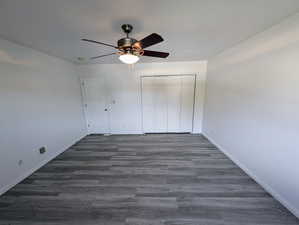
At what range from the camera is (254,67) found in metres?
1.88

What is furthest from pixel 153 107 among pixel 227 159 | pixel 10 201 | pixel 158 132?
pixel 10 201

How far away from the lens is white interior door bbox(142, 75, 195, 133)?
374 centimetres

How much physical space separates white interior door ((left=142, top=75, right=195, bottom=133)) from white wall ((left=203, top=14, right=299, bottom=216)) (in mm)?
1237

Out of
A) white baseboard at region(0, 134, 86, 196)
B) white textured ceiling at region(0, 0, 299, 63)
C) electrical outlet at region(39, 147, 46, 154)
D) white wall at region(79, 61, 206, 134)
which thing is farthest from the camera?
white wall at region(79, 61, 206, 134)

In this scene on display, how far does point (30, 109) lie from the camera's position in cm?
223

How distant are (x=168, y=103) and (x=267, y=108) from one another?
95.8 inches

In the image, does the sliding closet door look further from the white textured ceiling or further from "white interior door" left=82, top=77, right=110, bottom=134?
"white interior door" left=82, top=77, right=110, bottom=134

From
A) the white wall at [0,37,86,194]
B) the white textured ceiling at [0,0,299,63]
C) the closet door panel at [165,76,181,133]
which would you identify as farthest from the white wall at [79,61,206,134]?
the white textured ceiling at [0,0,299,63]

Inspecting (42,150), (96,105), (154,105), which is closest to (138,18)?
(154,105)

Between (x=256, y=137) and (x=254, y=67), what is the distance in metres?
1.07

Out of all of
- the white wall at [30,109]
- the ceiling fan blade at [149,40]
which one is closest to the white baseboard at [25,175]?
the white wall at [30,109]

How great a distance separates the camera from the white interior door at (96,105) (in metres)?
3.79

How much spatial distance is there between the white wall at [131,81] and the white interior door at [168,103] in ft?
0.55

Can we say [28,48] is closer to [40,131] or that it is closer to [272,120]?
[40,131]
